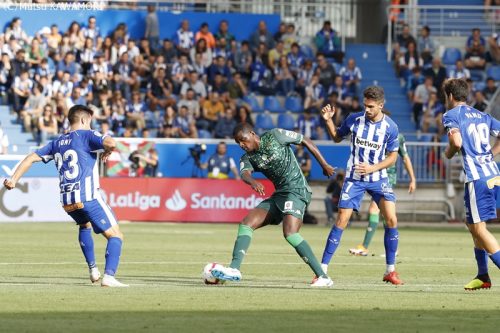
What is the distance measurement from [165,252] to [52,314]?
10.1m

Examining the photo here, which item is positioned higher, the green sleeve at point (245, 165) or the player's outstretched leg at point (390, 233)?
the green sleeve at point (245, 165)

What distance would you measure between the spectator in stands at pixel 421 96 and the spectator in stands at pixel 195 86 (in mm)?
6645

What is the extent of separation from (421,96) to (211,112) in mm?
6927

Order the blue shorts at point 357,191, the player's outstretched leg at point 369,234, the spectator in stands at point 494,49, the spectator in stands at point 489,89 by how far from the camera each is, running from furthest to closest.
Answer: the spectator in stands at point 494,49 → the spectator in stands at point 489,89 → the player's outstretched leg at point 369,234 → the blue shorts at point 357,191

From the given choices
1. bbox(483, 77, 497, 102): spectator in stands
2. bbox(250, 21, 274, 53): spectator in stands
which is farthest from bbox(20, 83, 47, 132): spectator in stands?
bbox(483, 77, 497, 102): spectator in stands

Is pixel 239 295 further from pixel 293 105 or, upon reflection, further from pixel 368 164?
pixel 293 105

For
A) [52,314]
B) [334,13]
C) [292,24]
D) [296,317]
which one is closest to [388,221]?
[296,317]

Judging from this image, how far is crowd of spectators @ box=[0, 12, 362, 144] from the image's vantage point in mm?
35844

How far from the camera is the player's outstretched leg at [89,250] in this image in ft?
49.5

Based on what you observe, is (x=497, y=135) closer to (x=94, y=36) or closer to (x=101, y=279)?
(x=101, y=279)

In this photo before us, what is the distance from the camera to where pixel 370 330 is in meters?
10.8

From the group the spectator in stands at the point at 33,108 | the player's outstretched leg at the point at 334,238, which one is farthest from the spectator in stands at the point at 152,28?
the player's outstretched leg at the point at 334,238

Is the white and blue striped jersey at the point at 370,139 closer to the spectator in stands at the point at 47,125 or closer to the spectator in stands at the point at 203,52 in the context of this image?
the spectator in stands at the point at 47,125

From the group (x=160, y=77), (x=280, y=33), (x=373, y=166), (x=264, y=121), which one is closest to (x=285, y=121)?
(x=264, y=121)
